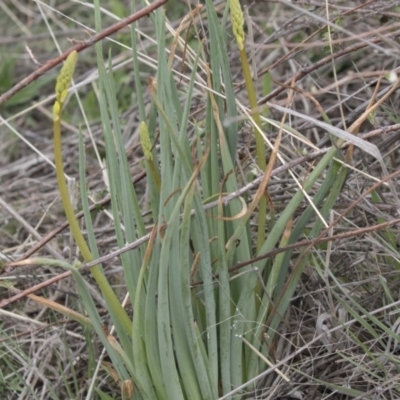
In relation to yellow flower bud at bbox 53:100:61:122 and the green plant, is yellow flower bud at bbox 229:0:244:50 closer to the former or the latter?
the green plant

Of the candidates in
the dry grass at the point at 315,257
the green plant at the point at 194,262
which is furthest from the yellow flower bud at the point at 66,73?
the dry grass at the point at 315,257

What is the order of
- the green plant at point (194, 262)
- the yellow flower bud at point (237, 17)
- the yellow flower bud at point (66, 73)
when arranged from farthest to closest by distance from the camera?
the green plant at point (194, 262)
the yellow flower bud at point (237, 17)
the yellow flower bud at point (66, 73)

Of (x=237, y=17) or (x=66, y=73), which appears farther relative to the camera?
(x=237, y=17)

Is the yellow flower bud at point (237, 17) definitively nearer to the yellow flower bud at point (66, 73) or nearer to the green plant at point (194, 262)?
the green plant at point (194, 262)

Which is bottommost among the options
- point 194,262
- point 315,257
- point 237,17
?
point 315,257

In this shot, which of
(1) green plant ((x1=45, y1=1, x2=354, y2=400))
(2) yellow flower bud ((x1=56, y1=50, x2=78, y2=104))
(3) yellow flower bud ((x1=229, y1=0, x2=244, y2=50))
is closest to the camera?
(2) yellow flower bud ((x1=56, y1=50, x2=78, y2=104))

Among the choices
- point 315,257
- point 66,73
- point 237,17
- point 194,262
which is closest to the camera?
point 66,73

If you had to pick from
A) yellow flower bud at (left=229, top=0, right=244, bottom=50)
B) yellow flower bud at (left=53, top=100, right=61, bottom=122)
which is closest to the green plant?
yellow flower bud at (left=229, top=0, right=244, bottom=50)

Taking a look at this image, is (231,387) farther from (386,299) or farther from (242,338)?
(386,299)

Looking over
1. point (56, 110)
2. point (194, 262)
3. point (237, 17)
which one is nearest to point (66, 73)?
point (56, 110)

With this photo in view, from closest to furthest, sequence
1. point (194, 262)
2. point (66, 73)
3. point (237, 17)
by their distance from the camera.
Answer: point (66, 73) < point (237, 17) < point (194, 262)

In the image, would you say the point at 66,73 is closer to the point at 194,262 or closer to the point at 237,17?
the point at 237,17
